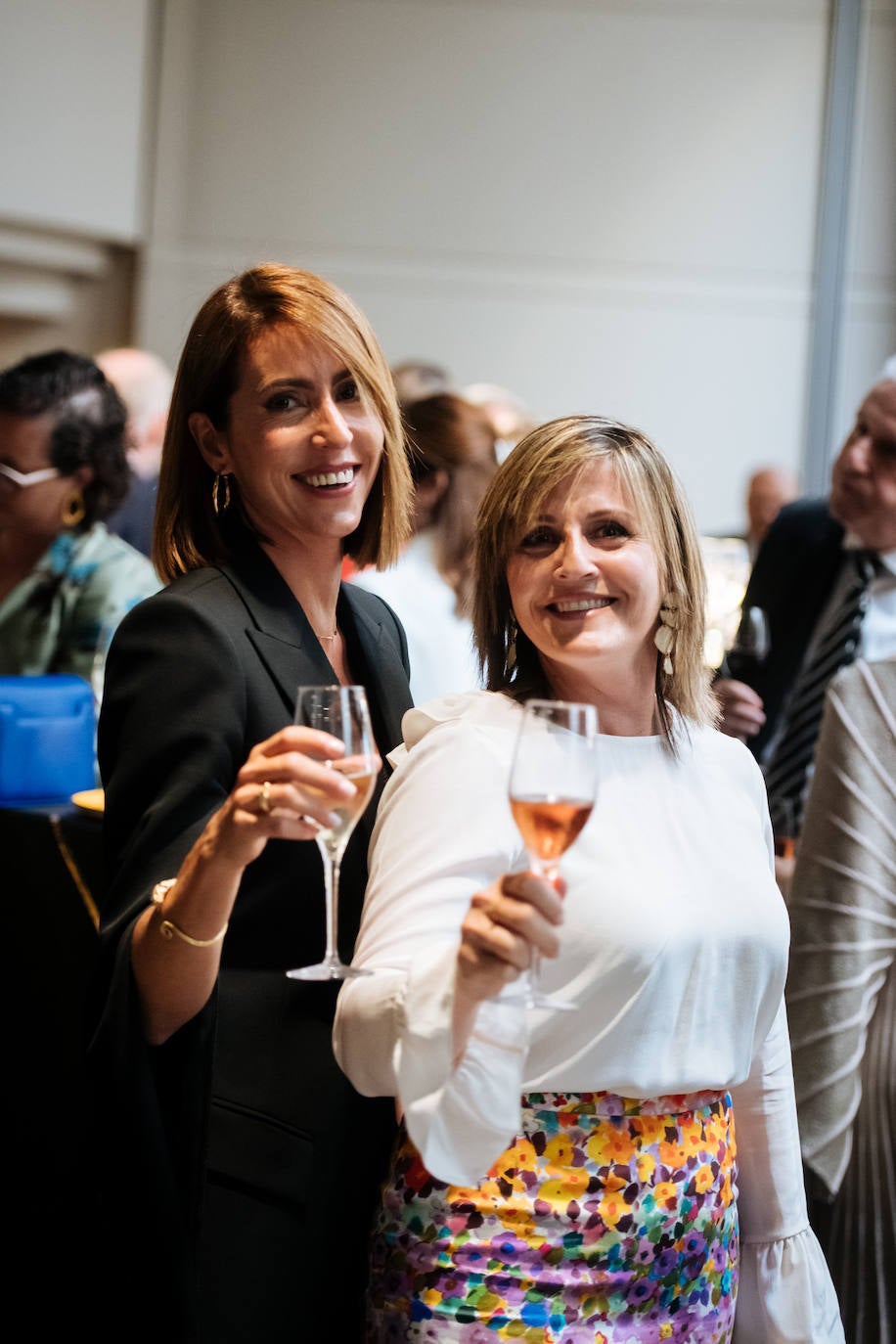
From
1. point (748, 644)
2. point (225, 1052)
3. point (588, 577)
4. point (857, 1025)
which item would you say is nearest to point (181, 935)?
point (225, 1052)

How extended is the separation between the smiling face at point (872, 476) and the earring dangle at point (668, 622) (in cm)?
147

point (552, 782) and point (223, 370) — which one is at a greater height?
point (223, 370)

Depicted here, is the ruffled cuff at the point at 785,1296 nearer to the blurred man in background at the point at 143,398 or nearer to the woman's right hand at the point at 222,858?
the woman's right hand at the point at 222,858

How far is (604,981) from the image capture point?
1454mm

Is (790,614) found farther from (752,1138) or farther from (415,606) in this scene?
(752,1138)

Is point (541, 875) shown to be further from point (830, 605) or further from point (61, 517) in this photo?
point (61, 517)

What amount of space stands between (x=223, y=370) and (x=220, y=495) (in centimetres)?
15

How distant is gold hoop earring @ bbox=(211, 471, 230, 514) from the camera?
1.91 meters

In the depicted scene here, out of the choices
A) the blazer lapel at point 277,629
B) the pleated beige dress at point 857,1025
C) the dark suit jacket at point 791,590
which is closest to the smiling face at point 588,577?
the blazer lapel at point 277,629

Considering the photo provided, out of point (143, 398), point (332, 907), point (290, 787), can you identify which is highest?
point (143, 398)

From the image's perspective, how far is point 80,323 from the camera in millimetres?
7785

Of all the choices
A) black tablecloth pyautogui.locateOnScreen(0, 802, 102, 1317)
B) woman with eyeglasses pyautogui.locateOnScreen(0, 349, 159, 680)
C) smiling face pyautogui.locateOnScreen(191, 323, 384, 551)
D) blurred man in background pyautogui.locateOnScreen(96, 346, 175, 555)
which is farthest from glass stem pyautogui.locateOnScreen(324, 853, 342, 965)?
blurred man in background pyautogui.locateOnScreen(96, 346, 175, 555)

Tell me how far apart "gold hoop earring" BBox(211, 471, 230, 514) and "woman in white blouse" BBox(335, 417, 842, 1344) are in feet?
1.26

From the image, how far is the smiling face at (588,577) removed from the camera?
158 cm
